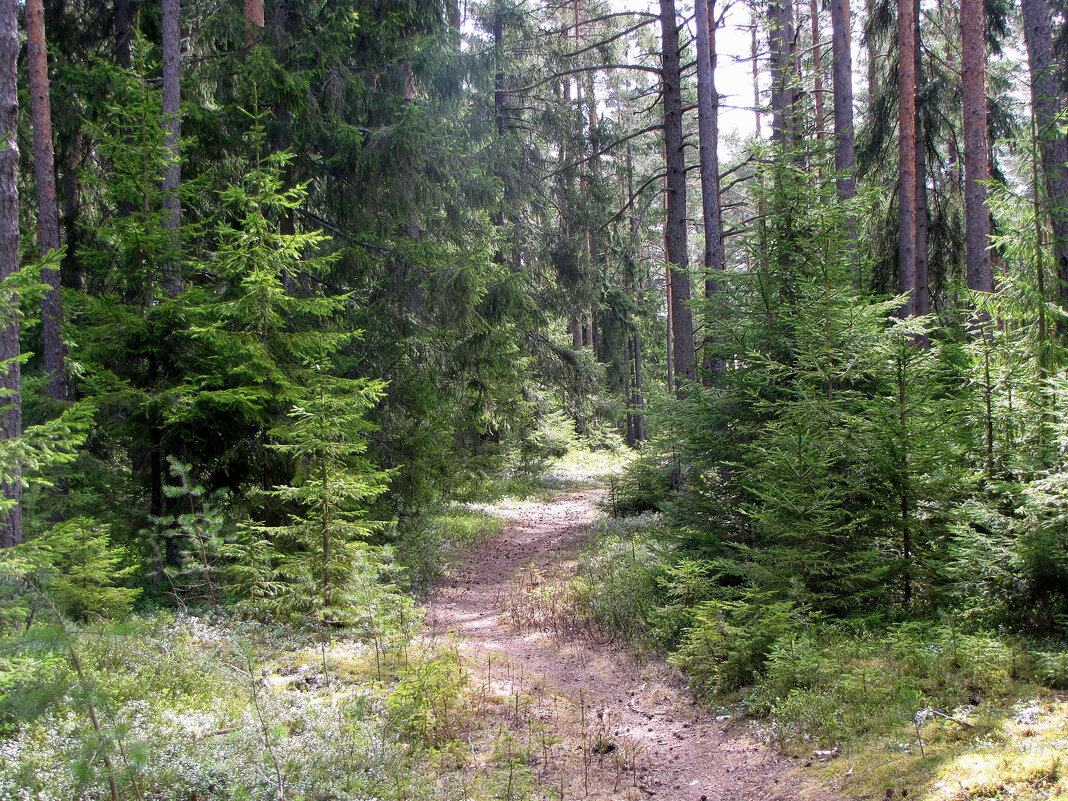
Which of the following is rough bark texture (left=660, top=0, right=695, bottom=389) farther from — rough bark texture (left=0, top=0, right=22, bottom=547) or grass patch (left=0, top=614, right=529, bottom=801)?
rough bark texture (left=0, top=0, right=22, bottom=547)

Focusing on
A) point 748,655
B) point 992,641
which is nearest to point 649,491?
point 748,655

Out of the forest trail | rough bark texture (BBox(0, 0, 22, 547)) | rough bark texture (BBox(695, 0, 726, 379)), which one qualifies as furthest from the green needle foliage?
rough bark texture (BBox(695, 0, 726, 379))

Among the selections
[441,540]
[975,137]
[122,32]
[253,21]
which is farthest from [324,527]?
[975,137]

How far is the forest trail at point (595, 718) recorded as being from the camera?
470 cm

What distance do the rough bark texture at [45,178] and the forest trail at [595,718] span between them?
661cm

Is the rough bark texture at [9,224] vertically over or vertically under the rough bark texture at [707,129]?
under

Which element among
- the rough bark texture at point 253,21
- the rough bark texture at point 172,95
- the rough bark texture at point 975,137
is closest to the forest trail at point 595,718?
the rough bark texture at point 172,95

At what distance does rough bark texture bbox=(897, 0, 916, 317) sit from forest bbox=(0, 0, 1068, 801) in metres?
0.10

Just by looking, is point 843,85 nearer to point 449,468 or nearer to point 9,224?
point 449,468

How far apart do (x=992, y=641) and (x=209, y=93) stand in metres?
13.9

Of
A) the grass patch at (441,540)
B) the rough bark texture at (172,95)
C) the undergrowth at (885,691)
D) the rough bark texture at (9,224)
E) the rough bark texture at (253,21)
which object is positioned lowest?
the grass patch at (441,540)

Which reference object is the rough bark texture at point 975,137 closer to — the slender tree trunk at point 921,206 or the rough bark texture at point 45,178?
the slender tree trunk at point 921,206

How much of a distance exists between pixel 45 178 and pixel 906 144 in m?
16.5

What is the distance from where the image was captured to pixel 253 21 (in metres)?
10.8
